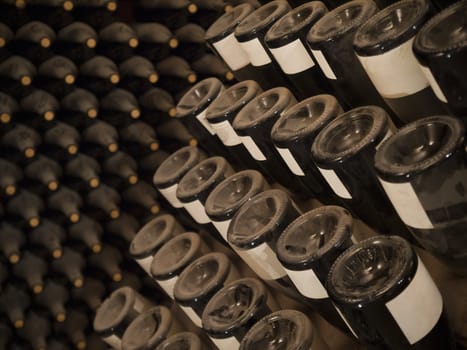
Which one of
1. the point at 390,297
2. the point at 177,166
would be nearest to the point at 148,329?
the point at 177,166

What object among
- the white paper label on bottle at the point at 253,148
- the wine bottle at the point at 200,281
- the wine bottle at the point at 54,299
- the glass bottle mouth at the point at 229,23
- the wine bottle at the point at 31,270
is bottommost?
the wine bottle at the point at 54,299

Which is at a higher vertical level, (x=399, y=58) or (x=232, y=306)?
(x=399, y=58)

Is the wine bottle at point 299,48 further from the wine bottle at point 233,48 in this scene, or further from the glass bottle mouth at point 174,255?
the glass bottle mouth at point 174,255

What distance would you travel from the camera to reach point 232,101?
1.19 metres

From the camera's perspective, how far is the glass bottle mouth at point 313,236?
75 cm

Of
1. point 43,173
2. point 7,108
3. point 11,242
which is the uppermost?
point 7,108

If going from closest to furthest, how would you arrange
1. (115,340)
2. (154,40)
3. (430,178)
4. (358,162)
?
1. (430,178)
2. (358,162)
3. (115,340)
4. (154,40)

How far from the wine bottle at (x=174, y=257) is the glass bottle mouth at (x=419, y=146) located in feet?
1.70

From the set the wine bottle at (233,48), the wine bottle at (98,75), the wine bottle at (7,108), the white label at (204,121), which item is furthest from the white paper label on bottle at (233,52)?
the wine bottle at (7,108)

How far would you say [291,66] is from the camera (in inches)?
40.4

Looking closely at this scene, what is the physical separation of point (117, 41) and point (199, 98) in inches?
29.8

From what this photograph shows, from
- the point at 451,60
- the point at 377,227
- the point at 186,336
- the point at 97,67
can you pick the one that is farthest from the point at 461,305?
the point at 97,67

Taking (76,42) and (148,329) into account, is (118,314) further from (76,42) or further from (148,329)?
(76,42)

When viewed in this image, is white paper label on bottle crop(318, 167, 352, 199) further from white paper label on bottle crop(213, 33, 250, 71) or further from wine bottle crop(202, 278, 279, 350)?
white paper label on bottle crop(213, 33, 250, 71)
